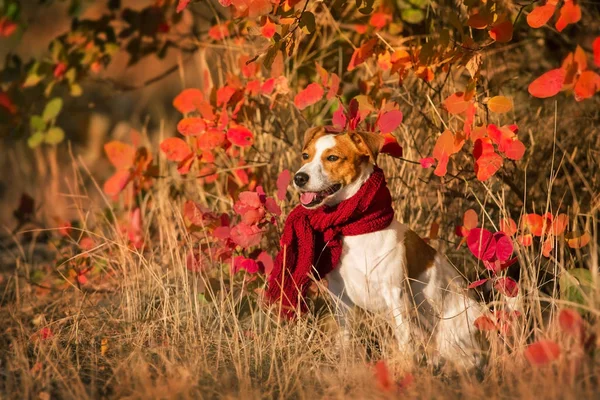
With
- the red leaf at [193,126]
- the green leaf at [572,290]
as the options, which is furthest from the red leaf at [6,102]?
the green leaf at [572,290]

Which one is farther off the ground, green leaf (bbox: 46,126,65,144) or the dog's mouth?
green leaf (bbox: 46,126,65,144)

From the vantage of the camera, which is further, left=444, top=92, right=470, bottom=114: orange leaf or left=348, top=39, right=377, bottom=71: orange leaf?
left=348, top=39, right=377, bottom=71: orange leaf

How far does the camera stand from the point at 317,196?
3.46 meters

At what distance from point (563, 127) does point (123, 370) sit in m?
3.14

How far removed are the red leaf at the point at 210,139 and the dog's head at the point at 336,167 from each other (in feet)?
2.22

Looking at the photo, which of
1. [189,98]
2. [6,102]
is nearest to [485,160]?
[189,98]

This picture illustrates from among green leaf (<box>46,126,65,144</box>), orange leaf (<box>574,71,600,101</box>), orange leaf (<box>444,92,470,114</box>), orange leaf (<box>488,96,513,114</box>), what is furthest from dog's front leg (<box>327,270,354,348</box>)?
green leaf (<box>46,126,65,144</box>)

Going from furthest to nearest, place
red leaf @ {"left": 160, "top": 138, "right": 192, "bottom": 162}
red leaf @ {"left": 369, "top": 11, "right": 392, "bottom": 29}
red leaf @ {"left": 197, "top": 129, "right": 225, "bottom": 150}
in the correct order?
red leaf @ {"left": 369, "top": 11, "right": 392, "bottom": 29}, red leaf @ {"left": 160, "top": 138, "right": 192, "bottom": 162}, red leaf @ {"left": 197, "top": 129, "right": 225, "bottom": 150}

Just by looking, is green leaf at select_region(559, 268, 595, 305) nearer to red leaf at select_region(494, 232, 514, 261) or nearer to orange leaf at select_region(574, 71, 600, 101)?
red leaf at select_region(494, 232, 514, 261)

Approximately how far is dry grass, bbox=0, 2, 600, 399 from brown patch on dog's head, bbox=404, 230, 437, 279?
0.78 feet

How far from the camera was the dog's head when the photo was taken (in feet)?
11.2

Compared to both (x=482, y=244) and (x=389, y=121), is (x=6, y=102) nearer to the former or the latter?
(x=389, y=121)

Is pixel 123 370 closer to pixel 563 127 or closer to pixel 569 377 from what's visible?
pixel 569 377

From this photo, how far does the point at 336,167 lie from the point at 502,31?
0.93 metres
